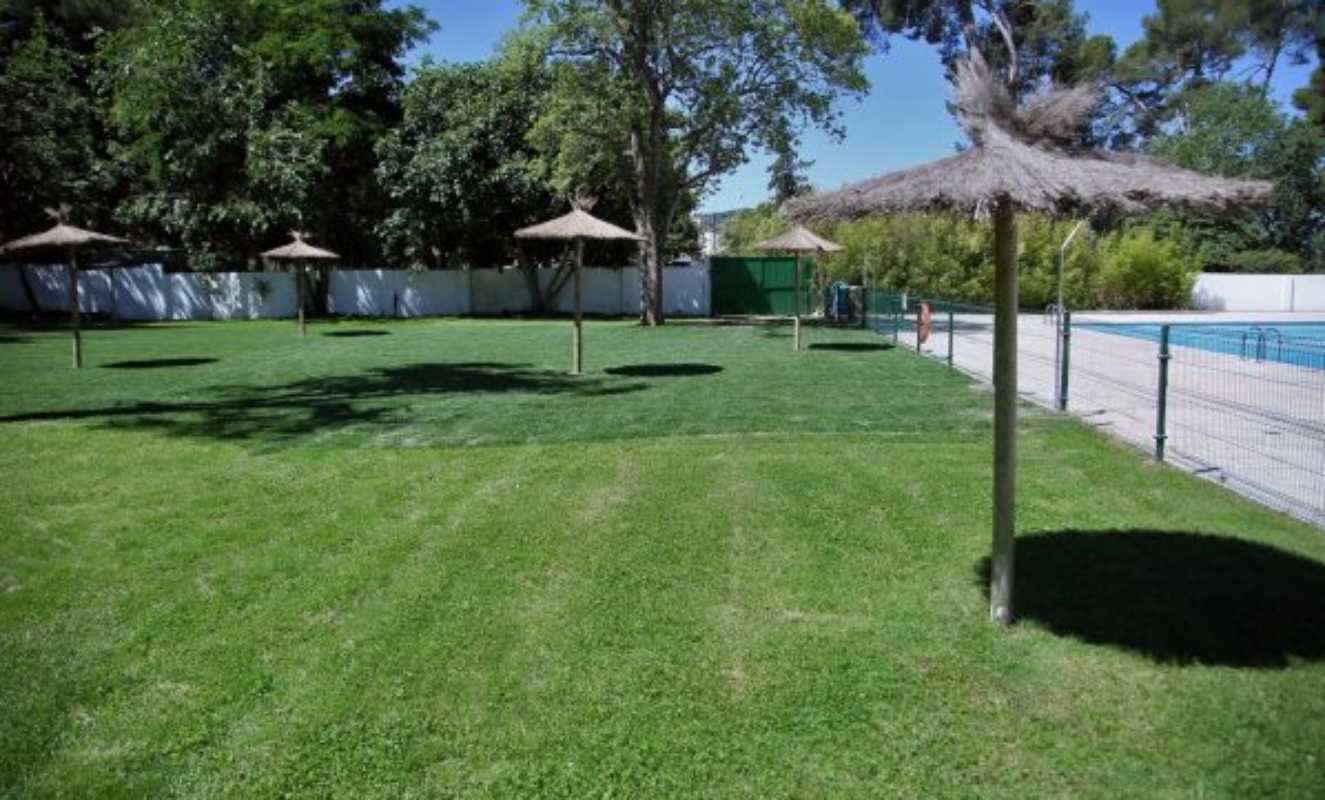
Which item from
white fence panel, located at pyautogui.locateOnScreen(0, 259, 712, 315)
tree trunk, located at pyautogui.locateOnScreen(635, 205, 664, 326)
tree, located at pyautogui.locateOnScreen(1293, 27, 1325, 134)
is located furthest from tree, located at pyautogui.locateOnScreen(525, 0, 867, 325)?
tree, located at pyautogui.locateOnScreen(1293, 27, 1325, 134)

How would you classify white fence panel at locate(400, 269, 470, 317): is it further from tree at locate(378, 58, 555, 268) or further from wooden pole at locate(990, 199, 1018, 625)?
wooden pole at locate(990, 199, 1018, 625)

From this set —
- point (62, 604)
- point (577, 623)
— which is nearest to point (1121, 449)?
point (577, 623)

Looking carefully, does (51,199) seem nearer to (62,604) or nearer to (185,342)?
(185,342)

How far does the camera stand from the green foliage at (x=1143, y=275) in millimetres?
34531

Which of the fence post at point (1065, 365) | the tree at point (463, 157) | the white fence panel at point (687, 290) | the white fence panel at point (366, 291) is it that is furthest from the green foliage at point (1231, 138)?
the fence post at point (1065, 365)

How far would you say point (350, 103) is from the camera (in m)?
33.1

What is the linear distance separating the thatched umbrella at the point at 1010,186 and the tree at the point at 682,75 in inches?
810

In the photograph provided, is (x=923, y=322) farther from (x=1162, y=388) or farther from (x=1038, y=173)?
(x=1038, y=173)

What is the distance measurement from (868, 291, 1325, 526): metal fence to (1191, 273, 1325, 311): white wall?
21.7m

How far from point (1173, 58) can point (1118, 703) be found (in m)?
51.9

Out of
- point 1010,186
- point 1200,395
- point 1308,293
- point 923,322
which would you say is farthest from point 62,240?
point 1308,293

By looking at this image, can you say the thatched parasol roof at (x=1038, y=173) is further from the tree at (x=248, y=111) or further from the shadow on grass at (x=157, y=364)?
the tree at (x=248, y=111)

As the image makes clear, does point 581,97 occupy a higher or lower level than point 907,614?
higher

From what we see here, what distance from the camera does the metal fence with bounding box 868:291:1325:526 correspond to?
24.7 ft
